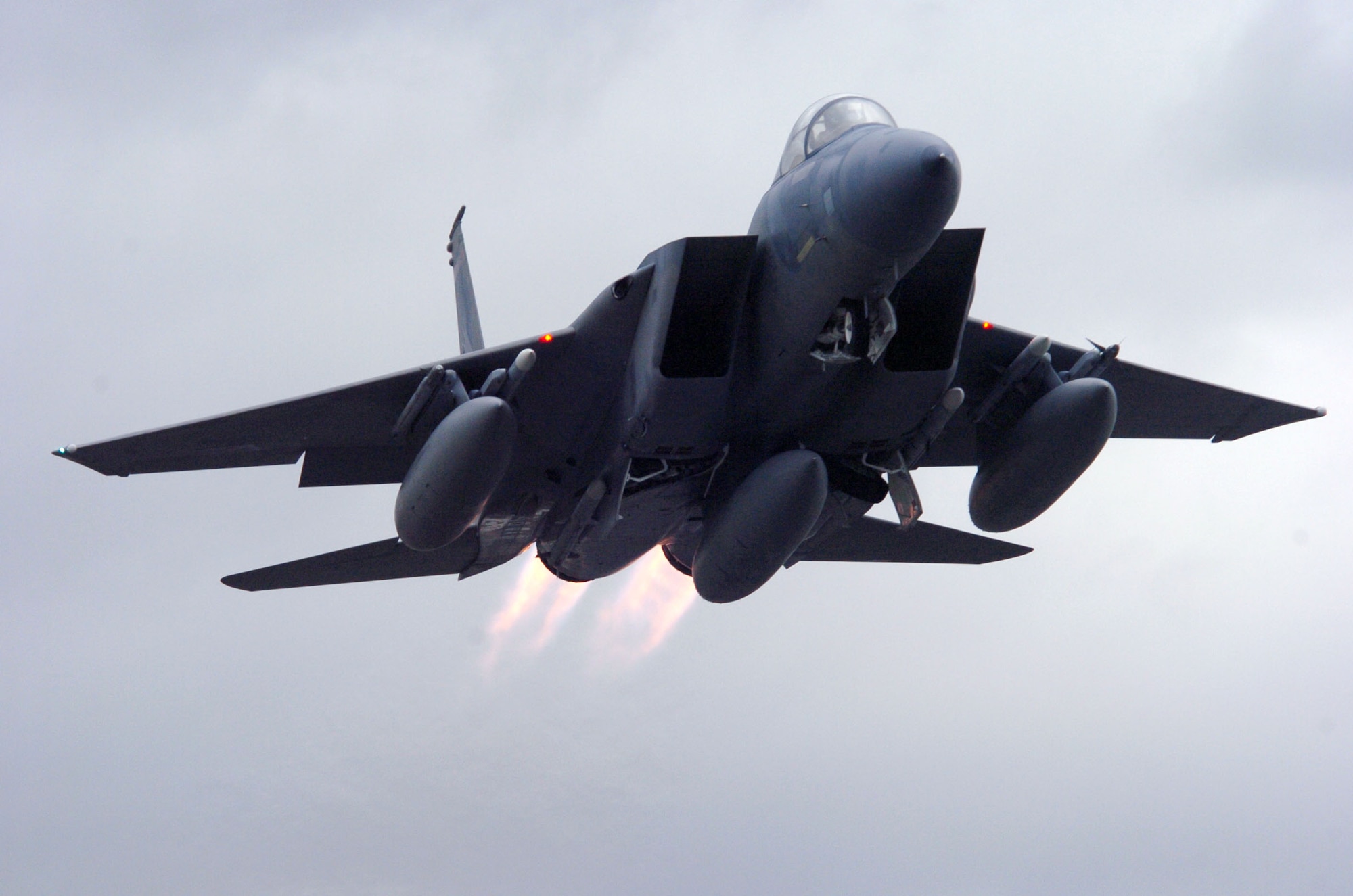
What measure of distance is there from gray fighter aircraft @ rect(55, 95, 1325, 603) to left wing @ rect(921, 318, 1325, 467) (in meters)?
0.04

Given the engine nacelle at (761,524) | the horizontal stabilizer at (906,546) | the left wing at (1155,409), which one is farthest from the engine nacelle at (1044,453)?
the horizontal stabilizer at (906,546)

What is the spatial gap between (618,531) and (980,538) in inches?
177

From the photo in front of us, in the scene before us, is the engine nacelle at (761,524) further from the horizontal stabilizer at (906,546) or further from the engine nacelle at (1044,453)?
the horizontal stabilizer at (906,546)

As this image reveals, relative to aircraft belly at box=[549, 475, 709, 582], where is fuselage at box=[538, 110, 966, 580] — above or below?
above

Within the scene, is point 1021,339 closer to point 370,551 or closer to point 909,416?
point 909,416

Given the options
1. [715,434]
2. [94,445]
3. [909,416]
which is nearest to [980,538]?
[909,416]

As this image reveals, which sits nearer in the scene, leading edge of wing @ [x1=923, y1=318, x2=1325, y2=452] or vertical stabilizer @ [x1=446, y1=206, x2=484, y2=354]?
leading edge of wing @ [x1=923, y1=318, x2=1325, y2=452]

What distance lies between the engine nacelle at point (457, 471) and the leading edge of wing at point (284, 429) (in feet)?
3.28

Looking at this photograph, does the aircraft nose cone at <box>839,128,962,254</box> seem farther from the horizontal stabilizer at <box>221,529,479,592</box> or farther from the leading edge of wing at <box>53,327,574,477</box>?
the horizontal stabilizer at <box>221,529,479,592</box>

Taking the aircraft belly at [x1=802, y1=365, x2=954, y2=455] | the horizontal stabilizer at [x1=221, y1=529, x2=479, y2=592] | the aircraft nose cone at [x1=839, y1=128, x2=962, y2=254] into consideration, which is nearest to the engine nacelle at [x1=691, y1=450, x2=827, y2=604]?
the aircraft belly at [x1=802, y1=365, x2=954, y2=455]

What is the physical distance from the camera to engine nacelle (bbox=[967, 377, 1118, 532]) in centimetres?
1273

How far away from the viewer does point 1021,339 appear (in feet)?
45.4

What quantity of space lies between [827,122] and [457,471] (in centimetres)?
432

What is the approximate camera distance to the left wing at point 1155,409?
14273 mm
